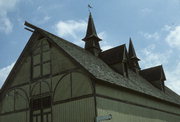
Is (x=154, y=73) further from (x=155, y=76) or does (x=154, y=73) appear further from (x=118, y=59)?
(x=118, y=59)

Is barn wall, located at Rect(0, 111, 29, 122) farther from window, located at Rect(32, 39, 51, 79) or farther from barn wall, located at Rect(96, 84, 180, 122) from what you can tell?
barn wall, located at Rect(96, 84, 180, 122)

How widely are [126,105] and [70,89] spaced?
4.56 m

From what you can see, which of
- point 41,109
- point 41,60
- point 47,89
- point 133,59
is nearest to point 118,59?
point 41,60

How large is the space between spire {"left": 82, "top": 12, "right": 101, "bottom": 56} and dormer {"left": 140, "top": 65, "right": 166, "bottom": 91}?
24.8 ft

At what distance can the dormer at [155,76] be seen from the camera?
105 ft

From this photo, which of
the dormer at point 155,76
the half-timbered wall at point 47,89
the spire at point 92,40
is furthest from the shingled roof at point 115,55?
the dormer at point 155,76

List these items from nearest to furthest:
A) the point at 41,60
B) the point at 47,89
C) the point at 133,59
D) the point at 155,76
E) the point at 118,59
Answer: the point at 47,89 < the point at 41,60 < the point at 118,59 < the point at 155,76 < the point at 133,59

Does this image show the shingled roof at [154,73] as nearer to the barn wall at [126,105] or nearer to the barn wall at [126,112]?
the barn wall at [126,105]

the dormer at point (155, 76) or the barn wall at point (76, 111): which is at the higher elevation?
the dormer at point (155, 76)

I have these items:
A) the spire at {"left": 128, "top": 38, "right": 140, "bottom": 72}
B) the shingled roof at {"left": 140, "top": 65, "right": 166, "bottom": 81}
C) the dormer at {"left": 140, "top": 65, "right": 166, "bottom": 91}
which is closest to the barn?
the dormer at {"left": 140, "top": 65, "right": 166, "bottom": 91}

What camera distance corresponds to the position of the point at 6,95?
84.8ft

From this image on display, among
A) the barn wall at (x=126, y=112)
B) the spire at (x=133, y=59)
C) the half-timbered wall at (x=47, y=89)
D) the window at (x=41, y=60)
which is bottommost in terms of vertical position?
the barn wall at (x=126, y=112)

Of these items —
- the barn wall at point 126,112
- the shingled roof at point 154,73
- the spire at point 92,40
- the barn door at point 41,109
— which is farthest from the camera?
the shingled roof at point 154,73

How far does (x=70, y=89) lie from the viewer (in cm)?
2119
